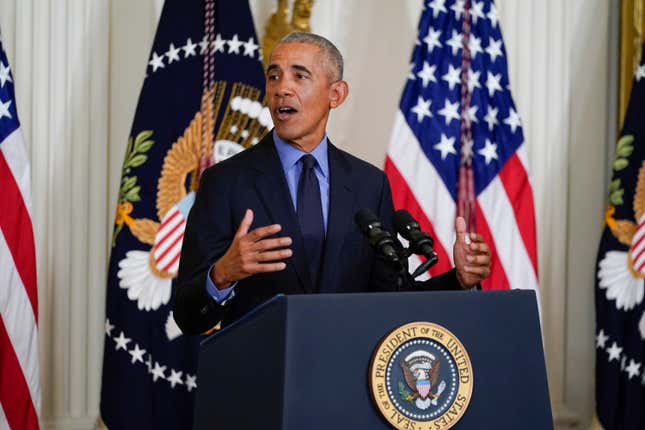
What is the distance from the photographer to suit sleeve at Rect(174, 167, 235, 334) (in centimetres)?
201

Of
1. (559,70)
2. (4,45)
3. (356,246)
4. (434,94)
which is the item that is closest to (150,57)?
Result: (4,45)

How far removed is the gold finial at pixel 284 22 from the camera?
3963 mm

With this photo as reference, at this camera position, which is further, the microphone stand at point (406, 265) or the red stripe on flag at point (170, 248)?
the red stripe on flag at point (170, 248)

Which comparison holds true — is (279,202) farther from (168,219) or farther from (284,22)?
(284,22)

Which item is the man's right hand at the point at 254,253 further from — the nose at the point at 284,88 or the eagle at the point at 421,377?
the nose at the point at 284,88

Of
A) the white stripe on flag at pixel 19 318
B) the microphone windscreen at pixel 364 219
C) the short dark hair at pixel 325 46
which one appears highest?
the short dark hair at pixel 325 46

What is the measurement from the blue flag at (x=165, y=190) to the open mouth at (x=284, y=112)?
1.39 metres

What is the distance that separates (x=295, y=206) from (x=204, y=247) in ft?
0.84

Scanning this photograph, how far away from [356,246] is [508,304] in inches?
24.1

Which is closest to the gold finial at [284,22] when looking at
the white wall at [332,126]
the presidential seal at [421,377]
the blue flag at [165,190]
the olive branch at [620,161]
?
the white wall at [332,126]

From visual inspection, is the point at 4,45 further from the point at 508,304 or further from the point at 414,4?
the point at 508,304

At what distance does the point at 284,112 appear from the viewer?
2217 millimetres

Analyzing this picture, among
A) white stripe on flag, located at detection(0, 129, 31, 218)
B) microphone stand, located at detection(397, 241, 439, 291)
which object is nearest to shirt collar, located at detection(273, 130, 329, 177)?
microphone stand, located at detection(397, 241, 439, 291)

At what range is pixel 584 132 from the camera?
4.55m
